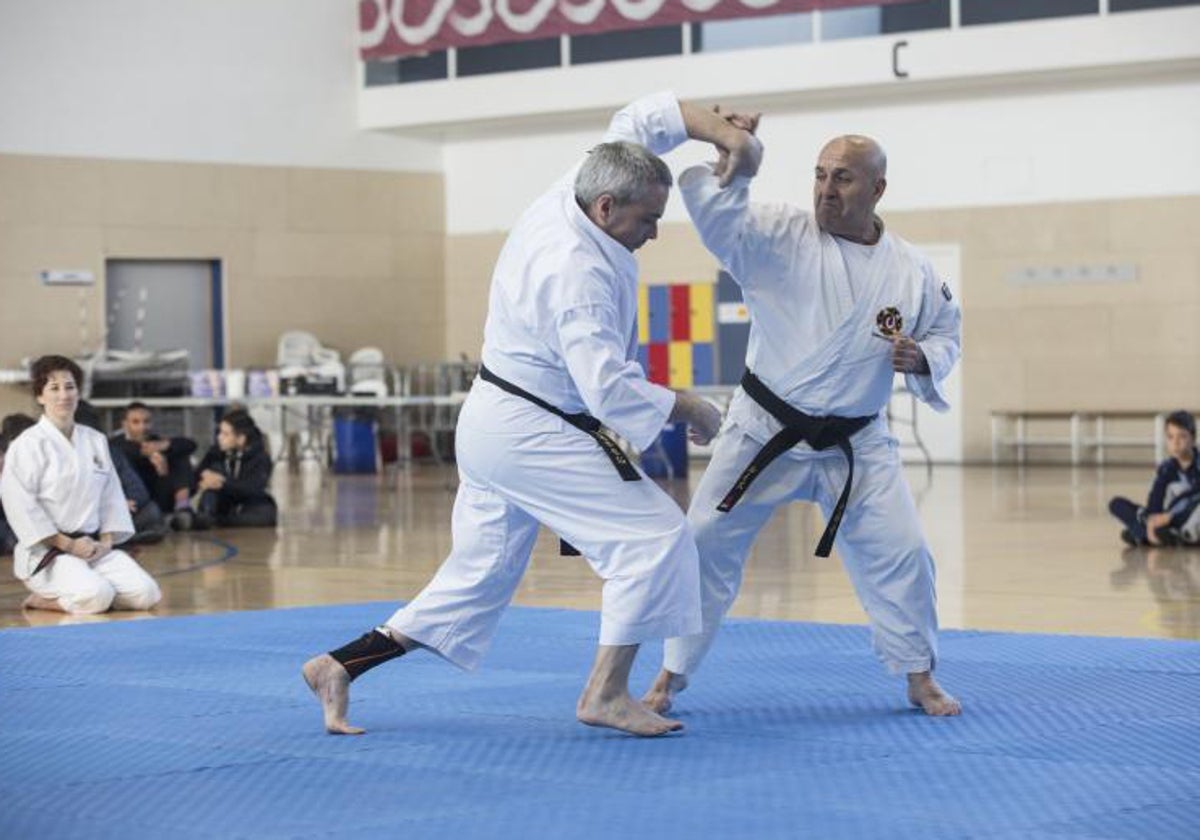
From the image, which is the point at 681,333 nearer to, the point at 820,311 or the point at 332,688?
the point at 820,311

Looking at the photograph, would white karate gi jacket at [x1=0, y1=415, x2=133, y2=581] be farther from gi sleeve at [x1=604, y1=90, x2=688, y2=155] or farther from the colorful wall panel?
the colorful wall panel

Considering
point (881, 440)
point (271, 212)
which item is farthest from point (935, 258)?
point (881, 440)

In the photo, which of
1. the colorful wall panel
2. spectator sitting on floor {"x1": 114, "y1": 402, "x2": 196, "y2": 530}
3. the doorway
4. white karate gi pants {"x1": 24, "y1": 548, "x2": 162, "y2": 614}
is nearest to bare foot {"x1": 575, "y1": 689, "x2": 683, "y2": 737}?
white karate gi pants {"x1": 24, "y1": 548, "x2": 162, "y2": 614}

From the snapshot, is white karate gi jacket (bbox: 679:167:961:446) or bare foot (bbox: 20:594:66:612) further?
bare foot (bbox: 20:594:66:612)

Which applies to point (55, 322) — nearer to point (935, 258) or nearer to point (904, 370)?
point (935, 258)

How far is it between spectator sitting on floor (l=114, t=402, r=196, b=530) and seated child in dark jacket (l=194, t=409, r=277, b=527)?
0.16m

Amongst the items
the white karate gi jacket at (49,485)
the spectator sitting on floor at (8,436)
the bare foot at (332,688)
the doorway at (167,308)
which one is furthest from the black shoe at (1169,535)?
the doorway at (167,308)

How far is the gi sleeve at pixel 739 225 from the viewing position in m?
5.07

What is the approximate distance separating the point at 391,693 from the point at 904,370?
178 cm

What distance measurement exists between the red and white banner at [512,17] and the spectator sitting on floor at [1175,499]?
9334 millimetres

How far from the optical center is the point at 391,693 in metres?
5.59

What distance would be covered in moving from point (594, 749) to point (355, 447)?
1509cm

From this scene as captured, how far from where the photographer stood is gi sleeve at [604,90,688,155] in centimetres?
493

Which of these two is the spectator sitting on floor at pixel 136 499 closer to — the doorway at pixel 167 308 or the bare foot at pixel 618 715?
the bare foot at pixel 618 715
